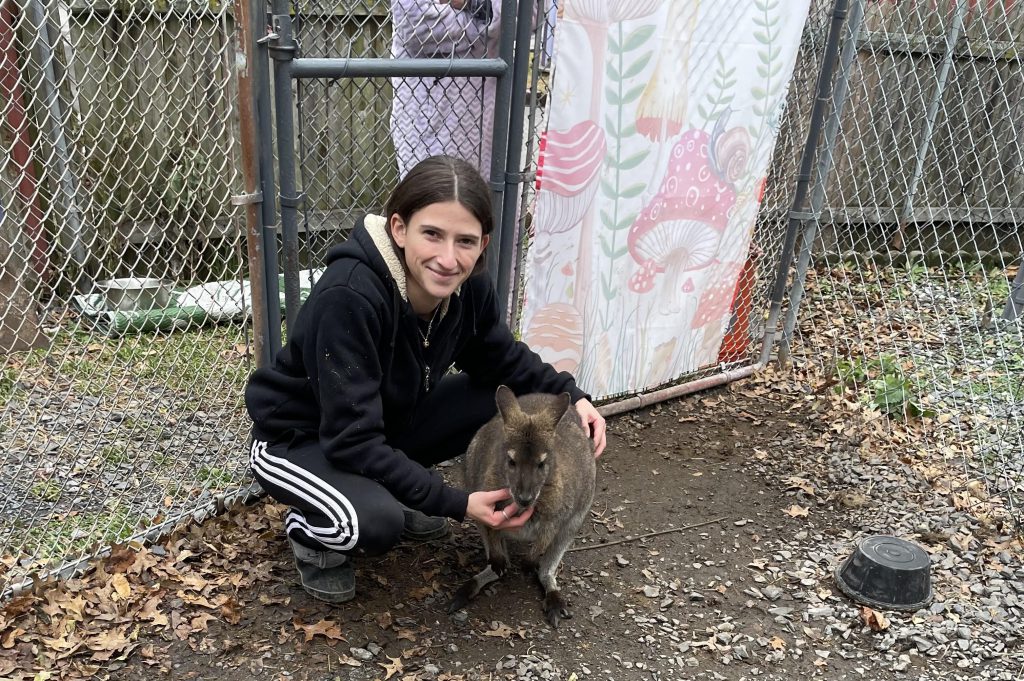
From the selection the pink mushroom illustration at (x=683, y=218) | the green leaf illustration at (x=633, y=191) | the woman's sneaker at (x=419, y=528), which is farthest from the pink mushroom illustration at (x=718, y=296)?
the woman's sneaker at (x=419, y=528)

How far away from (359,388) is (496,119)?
1484 millimetres

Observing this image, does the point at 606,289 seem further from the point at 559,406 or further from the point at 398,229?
the point at 398,229

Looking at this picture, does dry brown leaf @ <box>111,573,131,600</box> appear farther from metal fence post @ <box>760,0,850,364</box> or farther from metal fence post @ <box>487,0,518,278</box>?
metal fence post @ <box>760,0,850,364</box>

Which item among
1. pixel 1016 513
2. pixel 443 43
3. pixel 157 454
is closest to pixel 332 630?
pixel 157 454

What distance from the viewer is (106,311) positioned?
15.4 feet

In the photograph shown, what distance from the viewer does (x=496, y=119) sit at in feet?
12.2

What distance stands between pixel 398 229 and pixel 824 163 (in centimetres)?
329

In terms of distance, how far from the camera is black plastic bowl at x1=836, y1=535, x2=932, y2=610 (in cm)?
353

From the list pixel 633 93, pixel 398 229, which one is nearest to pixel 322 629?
pixel 398 229

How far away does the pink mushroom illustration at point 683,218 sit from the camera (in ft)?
14.7

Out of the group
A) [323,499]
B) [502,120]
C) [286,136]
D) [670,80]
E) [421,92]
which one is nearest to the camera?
[323,499]

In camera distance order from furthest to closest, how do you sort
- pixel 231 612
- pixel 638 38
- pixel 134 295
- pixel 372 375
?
pixel 134 295, pixel 638 38, pixel 231 612, pixel 372 375

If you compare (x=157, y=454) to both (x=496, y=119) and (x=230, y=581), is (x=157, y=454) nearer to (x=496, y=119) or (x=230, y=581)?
(x=230, y=581)

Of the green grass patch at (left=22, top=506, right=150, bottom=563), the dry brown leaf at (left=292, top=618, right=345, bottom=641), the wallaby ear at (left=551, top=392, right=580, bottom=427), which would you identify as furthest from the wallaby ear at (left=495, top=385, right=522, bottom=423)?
the green grass patch at (left=22, top=506, right=150, bottom=563)
